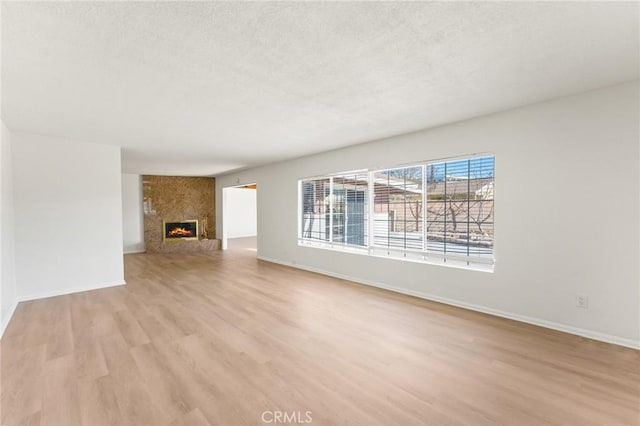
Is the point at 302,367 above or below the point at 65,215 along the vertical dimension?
below

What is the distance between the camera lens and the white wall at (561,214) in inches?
102

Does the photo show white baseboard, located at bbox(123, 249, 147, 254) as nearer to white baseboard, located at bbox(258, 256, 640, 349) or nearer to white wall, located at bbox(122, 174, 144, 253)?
white wall, located at bbox(122, 174, 144, 253)

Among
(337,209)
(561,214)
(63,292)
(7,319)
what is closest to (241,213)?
(337,209)

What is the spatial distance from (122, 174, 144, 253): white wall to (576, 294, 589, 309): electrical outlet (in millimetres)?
10067

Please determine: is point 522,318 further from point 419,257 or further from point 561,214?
point 419,257

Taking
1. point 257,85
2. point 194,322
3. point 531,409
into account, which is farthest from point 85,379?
point 531,409

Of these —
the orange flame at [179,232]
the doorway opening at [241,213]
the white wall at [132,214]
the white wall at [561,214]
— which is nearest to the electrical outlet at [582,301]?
the white wall at [561,214]

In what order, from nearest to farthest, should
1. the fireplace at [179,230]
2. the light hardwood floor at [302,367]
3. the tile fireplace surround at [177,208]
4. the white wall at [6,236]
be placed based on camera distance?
the light hardwood floor at [302,367], the white wall at [6,236], the tile fireplace surround at [177,208], the fireplace at [179,230]

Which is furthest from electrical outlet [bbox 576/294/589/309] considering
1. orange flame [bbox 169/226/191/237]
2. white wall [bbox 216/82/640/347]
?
orange flame [bbox 169/226/191/237]

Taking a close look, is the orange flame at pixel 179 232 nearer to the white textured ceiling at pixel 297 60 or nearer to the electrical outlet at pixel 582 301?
the white textured ceiling at pixel 297 60

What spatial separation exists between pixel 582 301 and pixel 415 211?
6.79 feet

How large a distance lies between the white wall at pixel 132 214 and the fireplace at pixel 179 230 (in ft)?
2.18

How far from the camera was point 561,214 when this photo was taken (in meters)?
2.91

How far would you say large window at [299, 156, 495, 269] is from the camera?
11.7 feet
